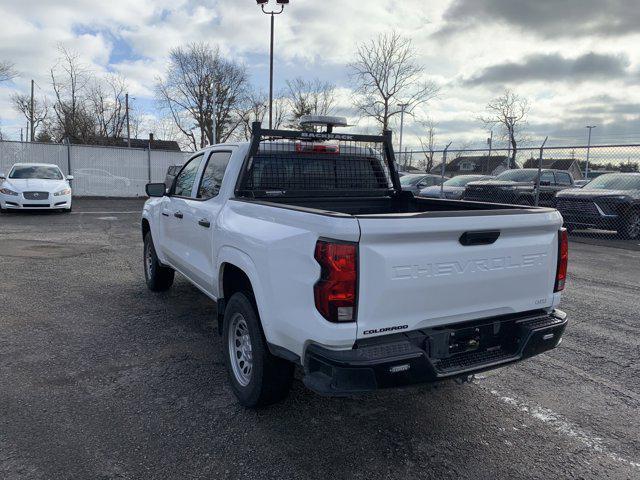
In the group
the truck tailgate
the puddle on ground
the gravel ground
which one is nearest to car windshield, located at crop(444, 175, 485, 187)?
the puddle on ground

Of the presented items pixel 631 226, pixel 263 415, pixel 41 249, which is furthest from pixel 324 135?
pixel 631 226

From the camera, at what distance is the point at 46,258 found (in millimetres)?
8375

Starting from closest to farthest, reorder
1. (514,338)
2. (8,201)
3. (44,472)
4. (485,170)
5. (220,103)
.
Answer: (44,472) → (514,338) → (8,201) → (485,170) → (220,103)

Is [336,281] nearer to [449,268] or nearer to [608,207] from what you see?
[449,268]

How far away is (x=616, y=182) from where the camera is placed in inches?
479

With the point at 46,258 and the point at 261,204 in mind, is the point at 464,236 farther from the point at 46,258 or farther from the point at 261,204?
the point at 46,258

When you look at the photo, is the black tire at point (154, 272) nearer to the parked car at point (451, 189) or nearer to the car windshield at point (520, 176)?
the parked car at point (451, 189)

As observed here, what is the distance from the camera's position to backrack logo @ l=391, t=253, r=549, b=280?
101 inches

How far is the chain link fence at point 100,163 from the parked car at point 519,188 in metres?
16.7

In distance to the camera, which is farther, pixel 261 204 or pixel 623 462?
pixel 261 204

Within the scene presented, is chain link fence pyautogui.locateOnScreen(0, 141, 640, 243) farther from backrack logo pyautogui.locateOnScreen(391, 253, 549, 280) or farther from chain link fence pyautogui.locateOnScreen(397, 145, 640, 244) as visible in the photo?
backrack logo pyautogui.locateOnScreen(391, 253, 549, 280)

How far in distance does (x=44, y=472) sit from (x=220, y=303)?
1.54 m

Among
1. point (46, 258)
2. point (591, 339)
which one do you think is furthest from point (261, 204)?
point (46, 258)

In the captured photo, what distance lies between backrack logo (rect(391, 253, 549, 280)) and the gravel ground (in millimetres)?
1094
